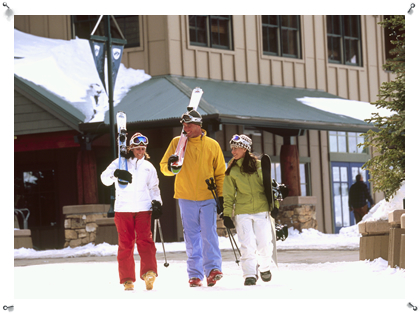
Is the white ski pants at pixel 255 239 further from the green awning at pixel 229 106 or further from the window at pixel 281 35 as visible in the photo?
the window at pixel 281 35

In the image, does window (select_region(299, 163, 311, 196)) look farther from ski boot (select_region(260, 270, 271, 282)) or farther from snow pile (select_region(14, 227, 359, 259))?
ski boot (select_region(260, 270, 271, 282))

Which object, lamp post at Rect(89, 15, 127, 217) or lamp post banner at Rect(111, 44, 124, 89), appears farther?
lamp post banner at Rect(111, 44, 124, 89)

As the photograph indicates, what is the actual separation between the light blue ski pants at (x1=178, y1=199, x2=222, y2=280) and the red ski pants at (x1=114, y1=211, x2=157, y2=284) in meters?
0.40

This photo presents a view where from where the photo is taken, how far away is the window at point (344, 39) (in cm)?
2031

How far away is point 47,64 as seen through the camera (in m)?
18.0

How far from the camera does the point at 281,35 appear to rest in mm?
19422

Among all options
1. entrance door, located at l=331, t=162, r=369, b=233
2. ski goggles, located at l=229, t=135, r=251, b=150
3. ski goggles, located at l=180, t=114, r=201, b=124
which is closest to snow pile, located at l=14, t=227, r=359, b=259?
entrance door, located at l=331, t=162, r=369, b=233

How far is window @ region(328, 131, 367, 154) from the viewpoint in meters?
20.0

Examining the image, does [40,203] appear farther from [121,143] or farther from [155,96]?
[121,143]

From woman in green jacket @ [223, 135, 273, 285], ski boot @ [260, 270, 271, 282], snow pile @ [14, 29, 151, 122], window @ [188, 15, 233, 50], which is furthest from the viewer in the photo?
window @ [188, 15, 233, 50]

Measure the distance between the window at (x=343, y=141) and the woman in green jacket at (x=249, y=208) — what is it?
12.4m
